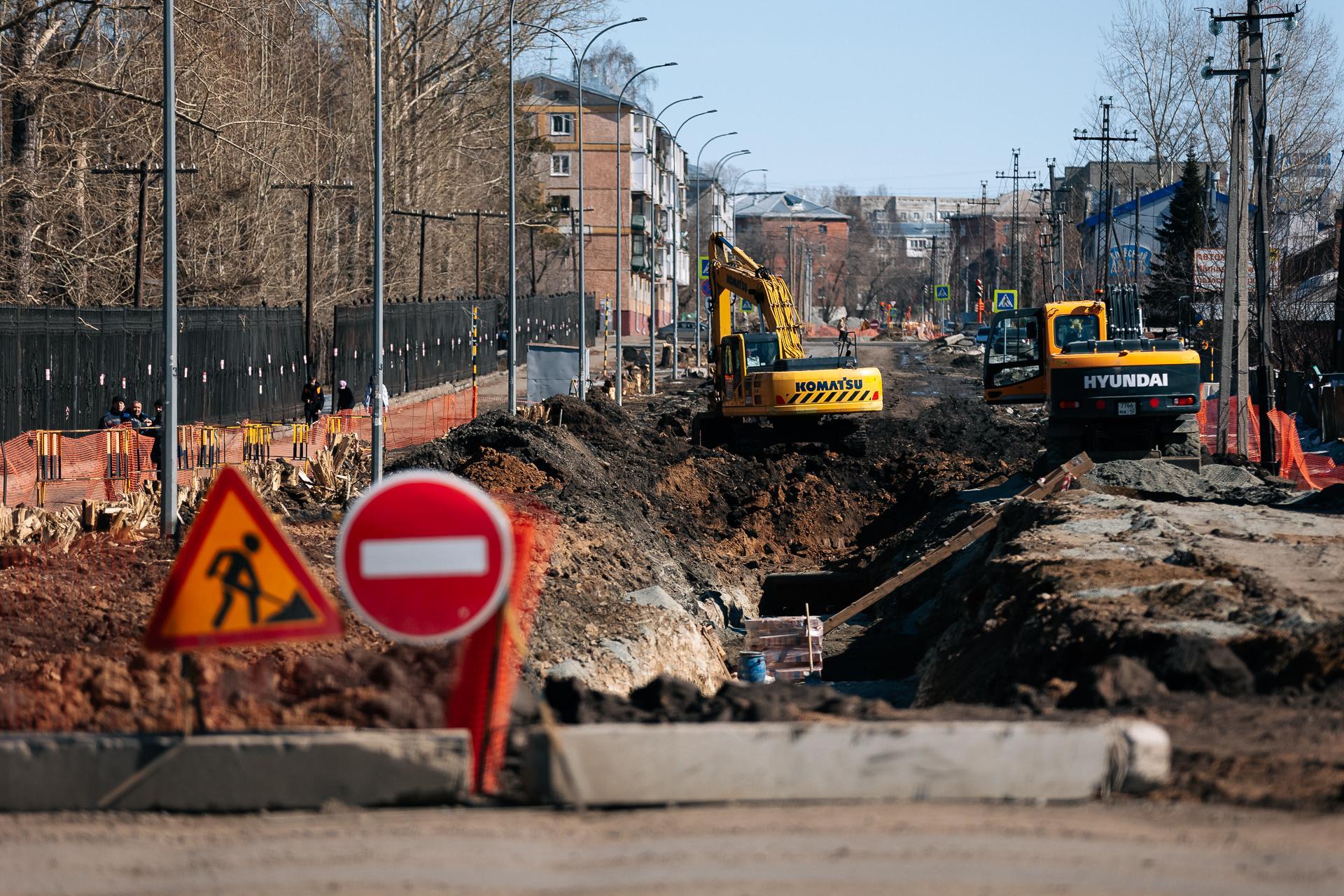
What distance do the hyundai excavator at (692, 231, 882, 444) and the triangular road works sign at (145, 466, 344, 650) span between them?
23360mm

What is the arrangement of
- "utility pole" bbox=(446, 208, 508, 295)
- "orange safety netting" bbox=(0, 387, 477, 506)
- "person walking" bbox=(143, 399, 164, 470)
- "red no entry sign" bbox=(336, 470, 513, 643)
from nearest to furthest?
"red no entry sign" bbox=(336, 470, 513, 643), "orange safety netting" bbox=(0, 387, 477, 506), "person walking" bbox=(143, 399, 164, 470), "utility pole" bbox=(446, 208, 508, 295)

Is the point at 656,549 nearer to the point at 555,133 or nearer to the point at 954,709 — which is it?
the point at 954,709

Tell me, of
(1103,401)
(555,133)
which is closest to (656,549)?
Answer: (1103,401)

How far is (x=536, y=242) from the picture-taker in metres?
89.6

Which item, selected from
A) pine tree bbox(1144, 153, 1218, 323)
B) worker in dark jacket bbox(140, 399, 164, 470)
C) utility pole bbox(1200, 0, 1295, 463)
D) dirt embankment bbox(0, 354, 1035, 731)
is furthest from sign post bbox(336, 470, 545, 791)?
pine tree bbox(1144, 153, 1218, 323)

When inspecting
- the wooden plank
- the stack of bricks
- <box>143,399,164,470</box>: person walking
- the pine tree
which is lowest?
the stack of bricks

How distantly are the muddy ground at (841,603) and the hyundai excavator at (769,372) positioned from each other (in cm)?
88

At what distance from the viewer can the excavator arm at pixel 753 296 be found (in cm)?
3128

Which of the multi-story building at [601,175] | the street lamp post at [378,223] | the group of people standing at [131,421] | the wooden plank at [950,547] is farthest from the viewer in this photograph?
the multi-story building at [601,175]

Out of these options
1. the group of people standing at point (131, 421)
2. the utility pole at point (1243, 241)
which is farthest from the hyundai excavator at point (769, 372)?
the group of people standing at point (131, 421)

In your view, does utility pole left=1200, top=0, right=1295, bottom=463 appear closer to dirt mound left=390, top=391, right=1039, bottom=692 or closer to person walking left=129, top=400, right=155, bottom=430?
dirt mound left=390, top=391, right=1039, bottom=692

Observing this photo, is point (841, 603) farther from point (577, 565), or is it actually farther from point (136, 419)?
point (136, 419)

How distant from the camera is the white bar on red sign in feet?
18.9

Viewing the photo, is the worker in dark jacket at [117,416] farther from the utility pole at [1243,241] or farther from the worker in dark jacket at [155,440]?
the utility pole at [1243,241]
